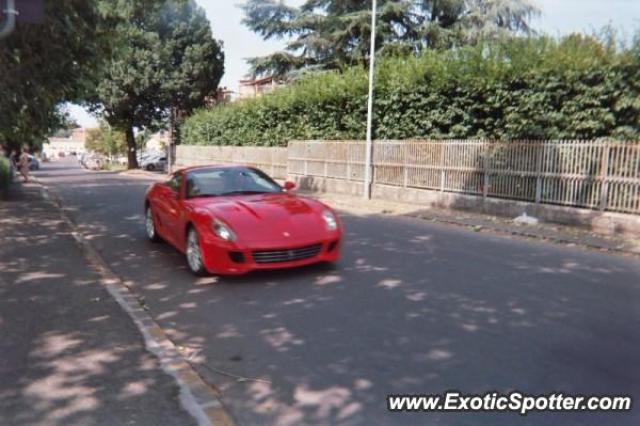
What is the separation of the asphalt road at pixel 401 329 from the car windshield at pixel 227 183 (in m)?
1.14

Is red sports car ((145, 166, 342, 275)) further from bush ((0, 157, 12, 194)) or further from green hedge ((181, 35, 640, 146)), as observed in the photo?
bush ((0, 157, 12, 194))

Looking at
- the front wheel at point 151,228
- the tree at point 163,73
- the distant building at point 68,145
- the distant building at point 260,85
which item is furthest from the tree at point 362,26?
the distant building at point 68,145

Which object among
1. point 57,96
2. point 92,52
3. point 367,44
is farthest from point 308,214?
point 367,44

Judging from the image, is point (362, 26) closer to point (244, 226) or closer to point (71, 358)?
point (244, 226)

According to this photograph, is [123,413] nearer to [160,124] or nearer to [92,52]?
[92,52]

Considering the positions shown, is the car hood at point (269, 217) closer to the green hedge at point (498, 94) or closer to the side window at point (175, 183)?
the side window at point (175, 183)

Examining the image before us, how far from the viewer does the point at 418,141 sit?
627 inches

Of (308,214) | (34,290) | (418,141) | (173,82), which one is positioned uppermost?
(173,82)

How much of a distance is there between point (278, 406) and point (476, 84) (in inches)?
501

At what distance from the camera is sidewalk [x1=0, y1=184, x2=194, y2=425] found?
3350 mm

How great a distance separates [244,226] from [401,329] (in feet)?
8.07

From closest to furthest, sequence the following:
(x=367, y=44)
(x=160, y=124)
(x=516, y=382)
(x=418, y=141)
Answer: (x=516, y=382) < (x=418, y=141) < (x=367, y=44) < (x=160, y=124)

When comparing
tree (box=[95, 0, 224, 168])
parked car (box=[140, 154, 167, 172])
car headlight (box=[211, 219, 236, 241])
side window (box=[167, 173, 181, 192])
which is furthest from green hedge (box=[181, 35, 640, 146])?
parked car (box=[140, 154, 167, 172])

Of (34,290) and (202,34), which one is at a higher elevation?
(202,34)
